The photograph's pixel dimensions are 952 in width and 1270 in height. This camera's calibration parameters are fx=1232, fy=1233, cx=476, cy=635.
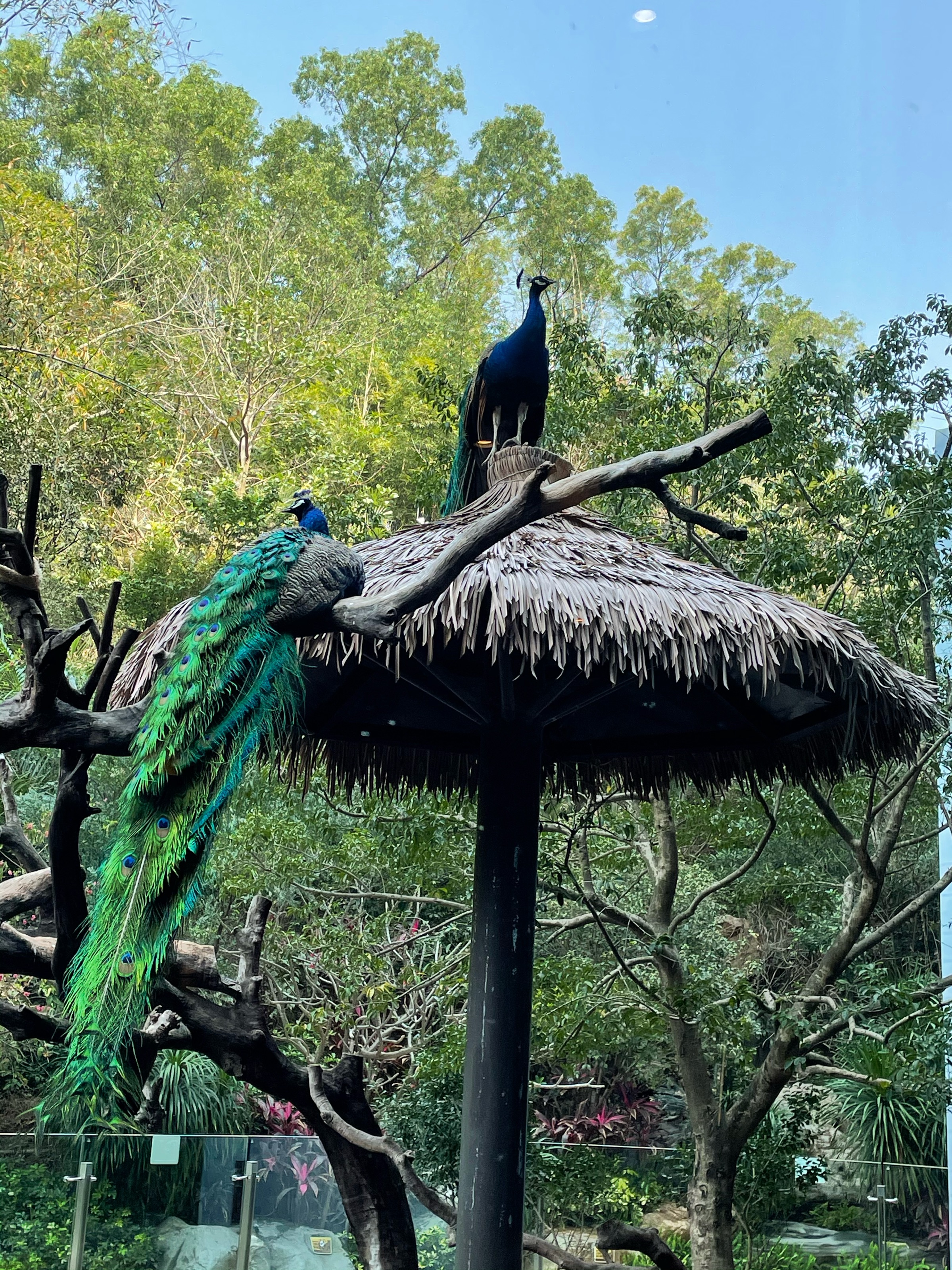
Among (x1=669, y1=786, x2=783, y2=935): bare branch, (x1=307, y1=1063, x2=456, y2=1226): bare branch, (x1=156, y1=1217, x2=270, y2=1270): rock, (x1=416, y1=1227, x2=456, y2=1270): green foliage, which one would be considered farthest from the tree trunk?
(x1=307, y1=1063, x2=456, y2=1226): bare branch

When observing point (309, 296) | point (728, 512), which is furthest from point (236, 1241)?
point (309, 296)

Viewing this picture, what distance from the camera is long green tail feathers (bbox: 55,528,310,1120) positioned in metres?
2.73

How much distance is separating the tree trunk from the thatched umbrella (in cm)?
208

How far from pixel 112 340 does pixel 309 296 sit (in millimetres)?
4564

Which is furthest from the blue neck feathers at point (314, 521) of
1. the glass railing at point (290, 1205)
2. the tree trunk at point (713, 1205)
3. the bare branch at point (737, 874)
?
the tree trunk at point (713, 1205)

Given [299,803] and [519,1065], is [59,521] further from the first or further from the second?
[519,1065]

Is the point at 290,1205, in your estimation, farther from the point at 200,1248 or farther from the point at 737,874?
the point at 737,874

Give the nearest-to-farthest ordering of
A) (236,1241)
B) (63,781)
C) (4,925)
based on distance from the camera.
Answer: (63,781), (4,925), (236,1241)

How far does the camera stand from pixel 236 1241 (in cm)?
531

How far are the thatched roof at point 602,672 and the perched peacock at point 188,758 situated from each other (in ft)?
1.76

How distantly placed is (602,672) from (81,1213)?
3.02 m

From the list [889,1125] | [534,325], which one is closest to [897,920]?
[534,325]

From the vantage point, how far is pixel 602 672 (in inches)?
165

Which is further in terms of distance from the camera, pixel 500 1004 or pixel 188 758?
pixel 500 1004
